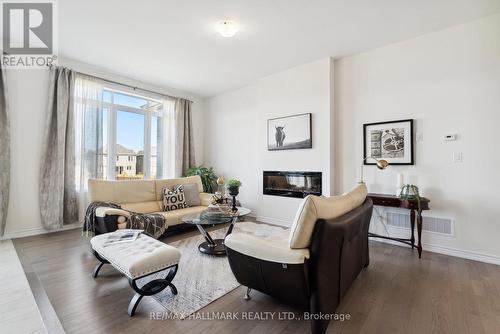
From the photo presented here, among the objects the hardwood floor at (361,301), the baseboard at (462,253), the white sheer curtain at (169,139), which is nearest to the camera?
the hardwood floor at (361,301)

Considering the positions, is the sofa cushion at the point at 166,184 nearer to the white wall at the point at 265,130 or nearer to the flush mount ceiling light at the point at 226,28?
the white wall at the point at 265,130

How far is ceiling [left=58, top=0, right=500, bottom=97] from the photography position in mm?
2600

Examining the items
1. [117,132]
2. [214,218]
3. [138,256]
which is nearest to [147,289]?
[138,256]

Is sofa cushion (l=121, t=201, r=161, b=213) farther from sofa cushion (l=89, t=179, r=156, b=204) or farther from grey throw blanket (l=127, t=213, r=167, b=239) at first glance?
grey throw blanket (l=127, t=213, r=167, b=239)

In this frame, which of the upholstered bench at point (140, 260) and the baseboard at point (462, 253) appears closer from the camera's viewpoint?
the upholstered bench at point (140, 260)

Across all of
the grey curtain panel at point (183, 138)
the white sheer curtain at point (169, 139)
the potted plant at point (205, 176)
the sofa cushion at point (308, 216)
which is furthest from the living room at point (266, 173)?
the potted plant at point (205, 176)

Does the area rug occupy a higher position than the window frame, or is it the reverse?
the window frame

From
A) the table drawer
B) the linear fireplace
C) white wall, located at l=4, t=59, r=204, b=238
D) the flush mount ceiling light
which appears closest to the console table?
the table drawer

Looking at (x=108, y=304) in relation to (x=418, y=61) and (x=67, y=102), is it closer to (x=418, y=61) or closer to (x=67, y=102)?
(x=67, y=102)

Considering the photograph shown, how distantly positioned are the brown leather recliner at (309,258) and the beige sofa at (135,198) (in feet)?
6.07

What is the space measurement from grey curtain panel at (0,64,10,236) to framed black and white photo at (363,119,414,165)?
5268mm

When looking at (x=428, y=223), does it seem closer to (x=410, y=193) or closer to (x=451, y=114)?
(x=410, y=193)

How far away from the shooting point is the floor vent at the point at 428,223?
300 cm

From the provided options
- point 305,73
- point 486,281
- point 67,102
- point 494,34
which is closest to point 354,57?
point 305,73
